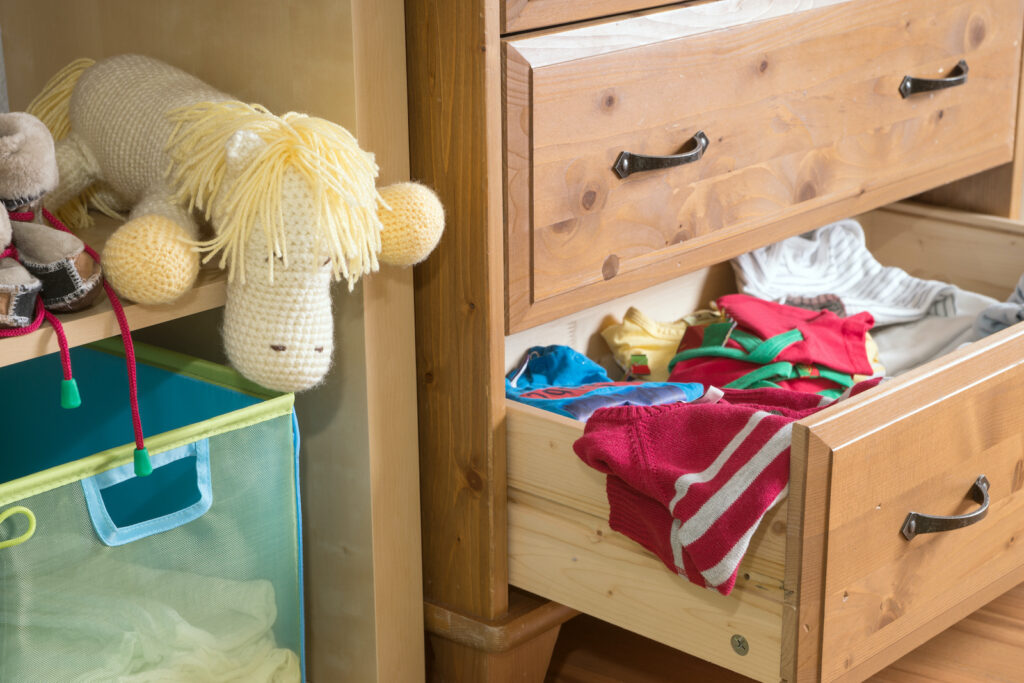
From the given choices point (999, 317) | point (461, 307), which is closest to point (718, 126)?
point (461, 307)

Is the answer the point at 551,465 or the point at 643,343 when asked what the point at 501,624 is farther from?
the point at 643,343

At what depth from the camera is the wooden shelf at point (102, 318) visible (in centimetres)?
89

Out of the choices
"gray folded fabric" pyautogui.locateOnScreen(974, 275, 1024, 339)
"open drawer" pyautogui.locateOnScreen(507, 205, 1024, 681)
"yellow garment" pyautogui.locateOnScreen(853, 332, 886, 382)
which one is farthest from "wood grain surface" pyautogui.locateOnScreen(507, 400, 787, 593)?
"gray folded fabric" pyautogui.locateOnScreen(974, 275, 1024, 339)

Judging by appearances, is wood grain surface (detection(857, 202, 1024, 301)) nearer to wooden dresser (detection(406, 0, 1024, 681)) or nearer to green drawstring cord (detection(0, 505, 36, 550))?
wooden dresser (detection(406, 0, 1024, 681))

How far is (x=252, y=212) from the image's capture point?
956 mm

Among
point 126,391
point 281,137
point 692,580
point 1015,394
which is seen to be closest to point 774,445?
point 692,580

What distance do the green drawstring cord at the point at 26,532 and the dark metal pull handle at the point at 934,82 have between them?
114 centimetres

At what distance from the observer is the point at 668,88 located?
3.99ft

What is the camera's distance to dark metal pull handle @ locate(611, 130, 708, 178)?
1.19 m

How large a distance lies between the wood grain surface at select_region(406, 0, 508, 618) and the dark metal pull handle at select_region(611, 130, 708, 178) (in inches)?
6.6

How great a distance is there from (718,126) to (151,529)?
0.71m

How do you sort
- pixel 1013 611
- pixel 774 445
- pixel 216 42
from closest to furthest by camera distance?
pixel 774 445 → pixel 216 42 → pixel 1013 611

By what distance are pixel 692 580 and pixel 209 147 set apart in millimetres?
535

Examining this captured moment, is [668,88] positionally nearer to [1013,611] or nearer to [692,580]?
[692,580]
